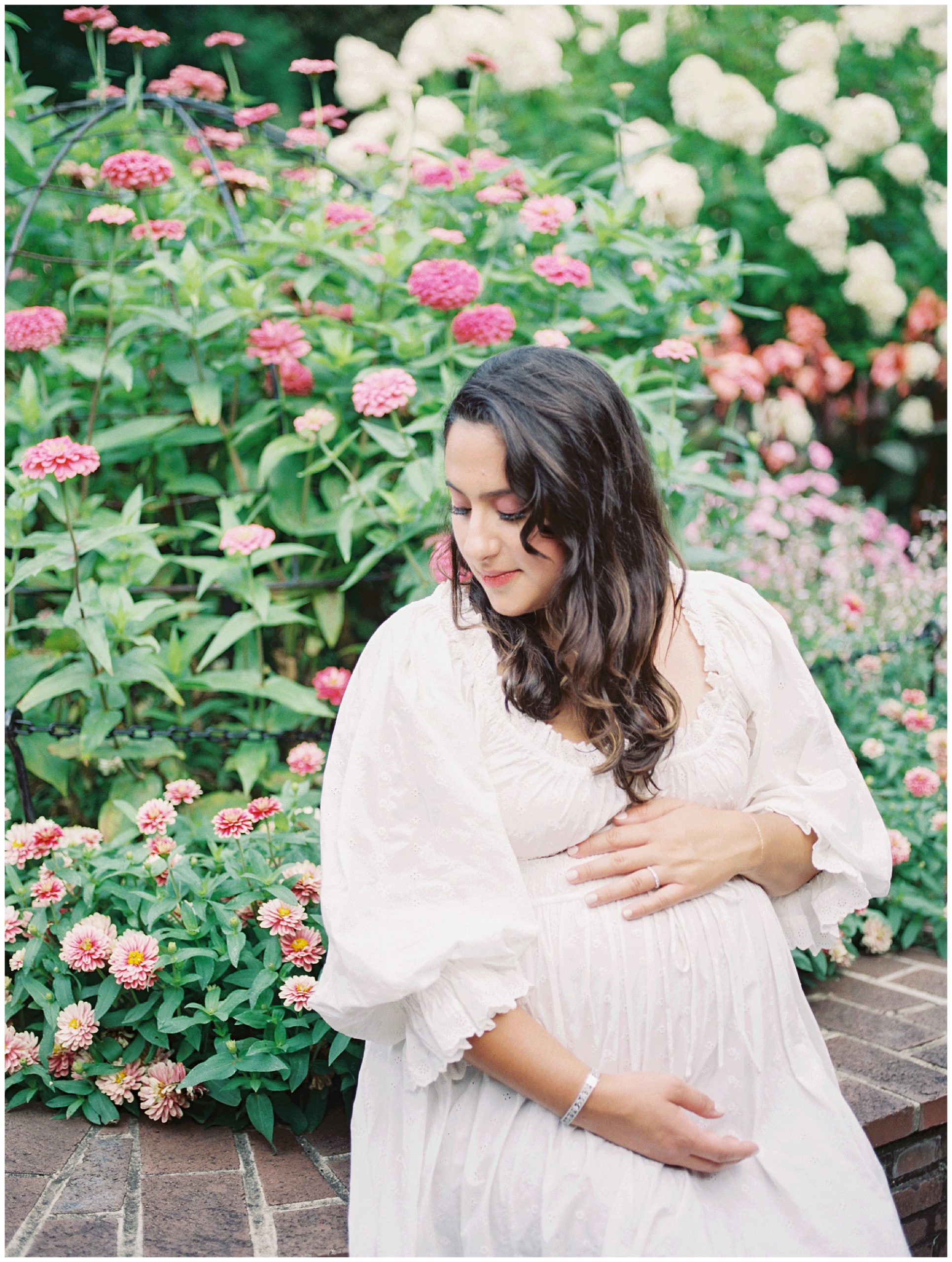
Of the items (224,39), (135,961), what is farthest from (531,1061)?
(224,39)

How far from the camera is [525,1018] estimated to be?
1.29 metres

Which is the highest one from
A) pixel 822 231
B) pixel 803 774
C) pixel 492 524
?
pixel 822 231

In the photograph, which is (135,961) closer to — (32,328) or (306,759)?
(306,759)

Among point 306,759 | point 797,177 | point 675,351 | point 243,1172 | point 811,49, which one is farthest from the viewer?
point 811,49

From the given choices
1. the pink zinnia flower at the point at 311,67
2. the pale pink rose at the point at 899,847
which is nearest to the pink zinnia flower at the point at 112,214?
the pink zinnia flower at the point at 311,67

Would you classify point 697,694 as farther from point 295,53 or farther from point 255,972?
point 295,53

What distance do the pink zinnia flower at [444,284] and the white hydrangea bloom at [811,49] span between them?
2.96m

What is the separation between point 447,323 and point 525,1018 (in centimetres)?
187

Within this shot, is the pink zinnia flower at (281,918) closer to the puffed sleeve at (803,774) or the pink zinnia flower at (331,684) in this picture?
the pink zinnia flower at (331,684)

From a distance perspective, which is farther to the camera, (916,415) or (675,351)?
(916,415)

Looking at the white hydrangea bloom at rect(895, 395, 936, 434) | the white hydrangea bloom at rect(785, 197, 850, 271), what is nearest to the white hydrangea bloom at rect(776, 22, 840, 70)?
the white hydrangea bloom at rect(785, 197, 850, 271)

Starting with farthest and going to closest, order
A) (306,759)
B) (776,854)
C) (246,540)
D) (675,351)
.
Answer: (675,351)
(246,540)
(306,759)
(776,854)

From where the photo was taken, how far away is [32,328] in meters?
2.49

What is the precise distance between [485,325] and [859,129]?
2834mm
